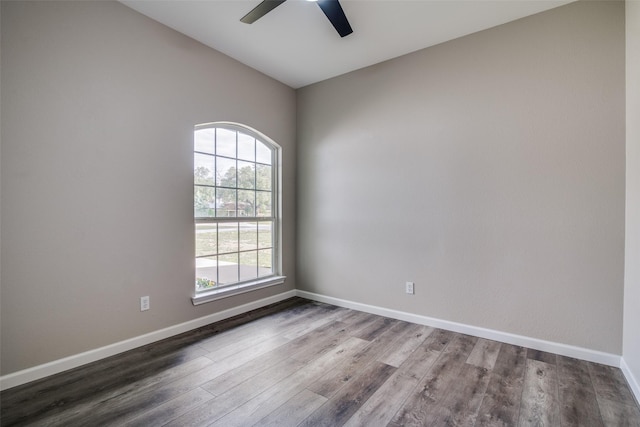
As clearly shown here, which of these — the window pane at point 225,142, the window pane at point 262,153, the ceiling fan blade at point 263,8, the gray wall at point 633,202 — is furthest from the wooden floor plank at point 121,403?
the gray wall at point 633,202

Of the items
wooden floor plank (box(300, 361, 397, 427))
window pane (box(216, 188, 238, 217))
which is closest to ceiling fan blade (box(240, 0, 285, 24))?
window pane (box(216, 188, 238, 217))

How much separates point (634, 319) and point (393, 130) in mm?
2457

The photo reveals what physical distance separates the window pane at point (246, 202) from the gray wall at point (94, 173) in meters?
0.66

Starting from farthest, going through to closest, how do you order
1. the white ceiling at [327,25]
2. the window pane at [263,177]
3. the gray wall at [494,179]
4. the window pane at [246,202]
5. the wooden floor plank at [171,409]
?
the window pane at [263,177] → the window pane at [246,202] → the white ceiling at [327,25] → the gray wall at [494,179] → the wooden floor plank at [171,409]

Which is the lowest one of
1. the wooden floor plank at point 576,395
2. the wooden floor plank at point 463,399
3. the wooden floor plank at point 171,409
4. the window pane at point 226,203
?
the wooden floor plank at point 576,395

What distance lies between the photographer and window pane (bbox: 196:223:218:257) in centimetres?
309

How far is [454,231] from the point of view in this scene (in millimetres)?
2936

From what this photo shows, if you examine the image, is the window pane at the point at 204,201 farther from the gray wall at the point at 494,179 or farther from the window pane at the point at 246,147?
the gray wall at the point at 494,179

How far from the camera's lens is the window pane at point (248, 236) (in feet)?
11.6

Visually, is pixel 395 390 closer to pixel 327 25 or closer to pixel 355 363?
pixel 355 363

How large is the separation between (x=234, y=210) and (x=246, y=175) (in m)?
0.46

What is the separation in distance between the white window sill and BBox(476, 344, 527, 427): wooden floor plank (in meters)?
2.47

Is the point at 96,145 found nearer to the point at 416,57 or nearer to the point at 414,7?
the point at 414,7

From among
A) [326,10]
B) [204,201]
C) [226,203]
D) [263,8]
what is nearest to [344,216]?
[226,203]
